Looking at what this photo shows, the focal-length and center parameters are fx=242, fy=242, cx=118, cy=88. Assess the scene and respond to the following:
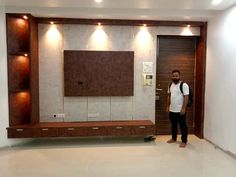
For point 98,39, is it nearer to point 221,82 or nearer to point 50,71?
point 50,71

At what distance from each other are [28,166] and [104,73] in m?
2.41

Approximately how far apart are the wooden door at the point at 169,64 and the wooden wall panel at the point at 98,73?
71 cm

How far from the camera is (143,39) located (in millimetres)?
5352

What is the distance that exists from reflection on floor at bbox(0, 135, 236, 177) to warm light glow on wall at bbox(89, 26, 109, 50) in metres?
2.05

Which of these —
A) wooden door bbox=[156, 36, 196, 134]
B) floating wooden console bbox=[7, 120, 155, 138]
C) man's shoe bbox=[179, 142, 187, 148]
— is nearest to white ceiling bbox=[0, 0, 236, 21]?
wooden door bbox=[156, 36, 196, 134]

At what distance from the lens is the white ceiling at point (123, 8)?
415 centimetres

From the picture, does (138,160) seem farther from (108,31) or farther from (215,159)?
(108,31)

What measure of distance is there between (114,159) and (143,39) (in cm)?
268

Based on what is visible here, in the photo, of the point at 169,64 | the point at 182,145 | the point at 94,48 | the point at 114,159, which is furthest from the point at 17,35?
the point at 182,145

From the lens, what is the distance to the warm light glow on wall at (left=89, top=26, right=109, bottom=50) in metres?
5.24

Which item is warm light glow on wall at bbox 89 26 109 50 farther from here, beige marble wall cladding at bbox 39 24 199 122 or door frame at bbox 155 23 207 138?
door frame at bbox 155 23 207 138

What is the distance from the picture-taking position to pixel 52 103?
527 centimetres

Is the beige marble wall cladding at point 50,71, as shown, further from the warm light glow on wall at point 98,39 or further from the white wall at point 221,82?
the white wall at point 221,82

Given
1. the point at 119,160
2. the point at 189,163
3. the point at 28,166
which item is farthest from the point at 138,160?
the point at 28,166
